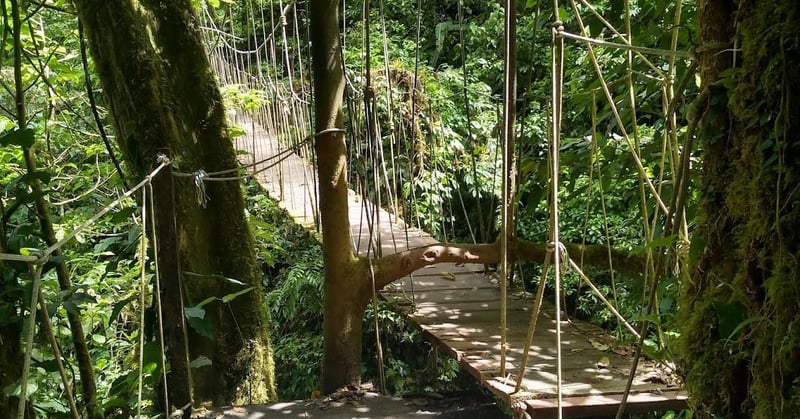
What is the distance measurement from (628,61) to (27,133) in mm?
1274

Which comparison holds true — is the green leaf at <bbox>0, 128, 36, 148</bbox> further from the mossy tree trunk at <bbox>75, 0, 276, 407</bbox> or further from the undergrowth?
the undergrowth

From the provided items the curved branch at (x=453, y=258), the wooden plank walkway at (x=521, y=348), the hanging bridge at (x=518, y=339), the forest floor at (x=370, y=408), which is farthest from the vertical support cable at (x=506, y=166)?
the forest floor at (x=370, y=408)

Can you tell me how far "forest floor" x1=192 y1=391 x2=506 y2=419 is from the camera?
6.35 ft

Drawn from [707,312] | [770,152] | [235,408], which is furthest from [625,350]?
[770,152]

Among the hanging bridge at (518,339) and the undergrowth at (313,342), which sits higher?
the hanging bridge at (518,339)

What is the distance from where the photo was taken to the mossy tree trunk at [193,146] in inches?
80.4

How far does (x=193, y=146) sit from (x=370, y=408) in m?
0.99

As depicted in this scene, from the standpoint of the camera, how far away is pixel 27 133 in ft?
3.93

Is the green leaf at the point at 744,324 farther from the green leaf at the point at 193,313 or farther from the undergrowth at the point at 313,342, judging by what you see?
the undergrowth at the point at 313,342

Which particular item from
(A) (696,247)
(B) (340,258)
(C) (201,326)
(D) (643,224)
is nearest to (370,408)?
(B) (340,258)

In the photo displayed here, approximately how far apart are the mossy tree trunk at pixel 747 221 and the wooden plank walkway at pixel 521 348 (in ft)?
2.62

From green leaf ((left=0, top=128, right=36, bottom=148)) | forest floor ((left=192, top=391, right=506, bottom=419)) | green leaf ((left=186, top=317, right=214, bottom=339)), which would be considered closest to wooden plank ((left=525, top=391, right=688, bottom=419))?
forest floor ((left=192, top=391, right=506, bottom=419))

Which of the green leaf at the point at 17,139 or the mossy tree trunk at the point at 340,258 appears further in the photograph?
the mossy tree trunk at the point at 340,258

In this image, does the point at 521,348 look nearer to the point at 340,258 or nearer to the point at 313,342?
the point at 340,258
